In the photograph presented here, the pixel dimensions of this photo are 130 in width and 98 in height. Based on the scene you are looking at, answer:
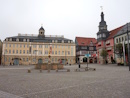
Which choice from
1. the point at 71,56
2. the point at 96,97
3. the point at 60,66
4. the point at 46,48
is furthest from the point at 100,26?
the point at 96,97

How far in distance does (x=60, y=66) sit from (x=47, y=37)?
42854mm

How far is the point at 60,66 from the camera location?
28078 millimetres

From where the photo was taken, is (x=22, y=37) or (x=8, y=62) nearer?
(x=8, y=62)

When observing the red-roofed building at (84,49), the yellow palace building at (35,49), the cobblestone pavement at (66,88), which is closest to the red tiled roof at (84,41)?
the red-roofed building at (84,49)

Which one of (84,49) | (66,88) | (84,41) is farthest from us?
(84,41)

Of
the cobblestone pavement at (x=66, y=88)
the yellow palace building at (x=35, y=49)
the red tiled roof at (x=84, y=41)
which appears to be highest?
the red tiled roof at (x=84, y=41)

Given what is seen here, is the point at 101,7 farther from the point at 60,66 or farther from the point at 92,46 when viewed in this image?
the point at 60,66

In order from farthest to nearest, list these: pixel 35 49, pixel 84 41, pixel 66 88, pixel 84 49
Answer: pixel 84 41 → pixel 84 49 → pixel 35 49 → pixel 66 88

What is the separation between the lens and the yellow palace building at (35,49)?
5867cm

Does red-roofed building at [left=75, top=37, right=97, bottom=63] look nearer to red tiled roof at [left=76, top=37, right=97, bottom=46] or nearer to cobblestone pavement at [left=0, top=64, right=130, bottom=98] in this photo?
red tiled roof at [left=76, top=37, right=97, bottom=46]

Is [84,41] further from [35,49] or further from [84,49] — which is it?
[35,49]

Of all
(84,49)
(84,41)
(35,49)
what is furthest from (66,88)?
(84,41)

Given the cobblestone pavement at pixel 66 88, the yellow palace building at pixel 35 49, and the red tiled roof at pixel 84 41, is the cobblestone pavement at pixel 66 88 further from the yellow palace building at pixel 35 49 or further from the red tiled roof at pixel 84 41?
the red tiled roof at pixel 84 41

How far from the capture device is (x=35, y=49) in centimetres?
6194
